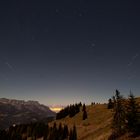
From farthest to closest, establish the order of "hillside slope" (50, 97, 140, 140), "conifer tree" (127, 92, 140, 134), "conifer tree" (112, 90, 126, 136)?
"hillside slope" (50, 97, 140, 140), "conifer tree" (112, 90, 126, 136), "conifer tree" (127, 92, 140, 134)

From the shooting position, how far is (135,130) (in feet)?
149

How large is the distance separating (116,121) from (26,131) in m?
138

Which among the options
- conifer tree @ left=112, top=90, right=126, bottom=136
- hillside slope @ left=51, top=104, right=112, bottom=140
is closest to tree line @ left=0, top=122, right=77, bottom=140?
hillside slope @ left=51, top=104, right=112, bottom=140

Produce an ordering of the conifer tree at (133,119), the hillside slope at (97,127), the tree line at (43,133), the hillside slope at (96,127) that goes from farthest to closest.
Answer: the tree line at (43,133)
the hillside slope at (96,127)
the hillside slope at (97,127)
the conifer tree at (133,119)

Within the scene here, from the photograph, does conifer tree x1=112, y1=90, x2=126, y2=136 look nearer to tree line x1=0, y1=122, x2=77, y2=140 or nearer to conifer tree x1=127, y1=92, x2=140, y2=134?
conifer tree x1=127, y1=92, x2=140, y2=134

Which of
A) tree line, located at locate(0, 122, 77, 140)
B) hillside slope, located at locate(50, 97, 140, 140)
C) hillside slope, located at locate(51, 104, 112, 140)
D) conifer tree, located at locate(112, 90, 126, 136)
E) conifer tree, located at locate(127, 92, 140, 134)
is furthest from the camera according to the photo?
tree line, located at locate(0, 122, 77, 140)

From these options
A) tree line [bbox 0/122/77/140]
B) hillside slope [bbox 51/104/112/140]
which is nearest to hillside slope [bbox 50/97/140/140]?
hillside slope [bbox 51/104/112/140]

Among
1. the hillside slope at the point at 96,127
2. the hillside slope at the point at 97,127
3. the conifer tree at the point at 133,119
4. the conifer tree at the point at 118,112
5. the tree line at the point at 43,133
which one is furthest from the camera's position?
the tree line at the point at 43,133

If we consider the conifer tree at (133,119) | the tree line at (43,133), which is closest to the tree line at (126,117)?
the conifer tree at (133,119)

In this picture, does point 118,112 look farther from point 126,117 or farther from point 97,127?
point 97,127

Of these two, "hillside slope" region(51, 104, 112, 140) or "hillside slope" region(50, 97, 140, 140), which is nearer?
"hillside slope" region(50, 97, 140, 140)

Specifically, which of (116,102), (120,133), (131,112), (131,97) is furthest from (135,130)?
(116,102)

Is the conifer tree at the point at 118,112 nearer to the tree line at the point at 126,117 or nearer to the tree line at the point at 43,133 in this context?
the tree line at the point at 126,117

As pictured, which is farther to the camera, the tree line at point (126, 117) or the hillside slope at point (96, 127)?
the hillside slope at point (96, 127)
